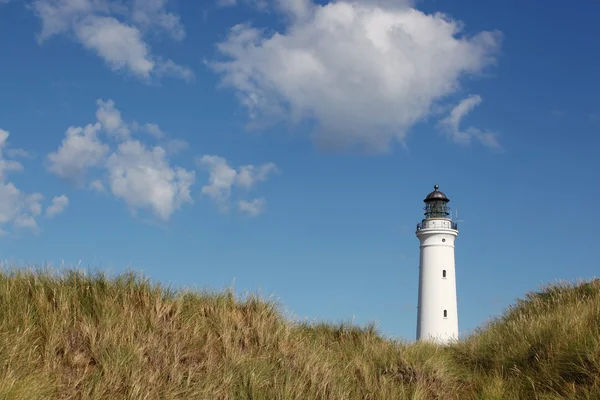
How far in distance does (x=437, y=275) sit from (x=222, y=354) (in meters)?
24.4

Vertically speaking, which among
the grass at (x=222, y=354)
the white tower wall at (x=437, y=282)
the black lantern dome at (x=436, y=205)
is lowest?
the grass at (x=222, y=354)

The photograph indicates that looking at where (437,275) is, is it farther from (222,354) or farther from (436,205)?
(222,354)

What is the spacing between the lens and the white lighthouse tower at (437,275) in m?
31.5

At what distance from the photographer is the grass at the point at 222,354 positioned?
25.2 ft

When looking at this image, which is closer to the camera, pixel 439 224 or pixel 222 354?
pixel 222 354

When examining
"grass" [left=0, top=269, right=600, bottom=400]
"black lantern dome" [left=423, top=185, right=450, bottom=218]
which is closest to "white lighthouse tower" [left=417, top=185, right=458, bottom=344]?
"black lantern dome" [left=423, top=185, right=450, bottom=218]

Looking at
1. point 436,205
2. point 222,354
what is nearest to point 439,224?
point 436,205

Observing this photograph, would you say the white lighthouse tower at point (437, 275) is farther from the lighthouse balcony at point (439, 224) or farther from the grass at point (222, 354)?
the grass at point (222, 354)

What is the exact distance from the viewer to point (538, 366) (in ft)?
33.5

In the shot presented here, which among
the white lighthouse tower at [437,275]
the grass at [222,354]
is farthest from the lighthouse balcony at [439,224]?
the grass at [222,354]

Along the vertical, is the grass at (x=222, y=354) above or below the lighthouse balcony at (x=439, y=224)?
below

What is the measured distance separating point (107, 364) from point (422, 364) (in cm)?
586

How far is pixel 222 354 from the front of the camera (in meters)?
9.20

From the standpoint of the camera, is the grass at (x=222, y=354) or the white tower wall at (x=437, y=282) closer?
the grass at (x=222, y=354)
